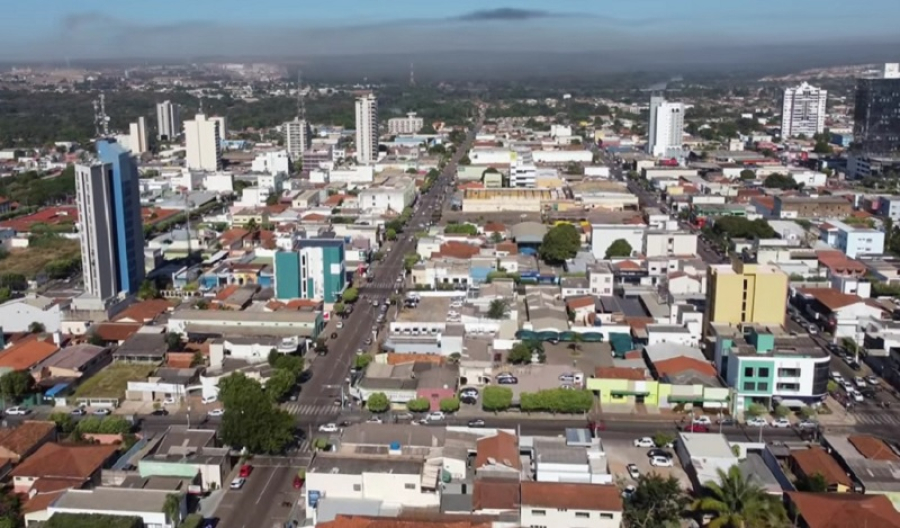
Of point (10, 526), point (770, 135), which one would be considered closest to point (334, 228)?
point (10, 526)

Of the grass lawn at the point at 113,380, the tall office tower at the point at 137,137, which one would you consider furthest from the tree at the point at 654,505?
the tall office tower at the point at 137,137

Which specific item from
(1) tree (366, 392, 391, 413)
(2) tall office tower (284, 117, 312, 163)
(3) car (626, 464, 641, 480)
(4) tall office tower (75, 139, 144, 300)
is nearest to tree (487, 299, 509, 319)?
(1) tree (366, 392, 391, 413)

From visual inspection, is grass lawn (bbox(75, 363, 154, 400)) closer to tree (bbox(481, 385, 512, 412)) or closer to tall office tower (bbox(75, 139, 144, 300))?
tall office tower (bbox(75, 139, 144, 300))

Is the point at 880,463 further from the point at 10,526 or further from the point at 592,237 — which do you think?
the point at 592,237

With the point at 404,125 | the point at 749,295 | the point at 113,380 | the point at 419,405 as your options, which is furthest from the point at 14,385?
the point at 404,125

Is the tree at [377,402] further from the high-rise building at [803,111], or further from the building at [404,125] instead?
the high-rise building at [803,111]
